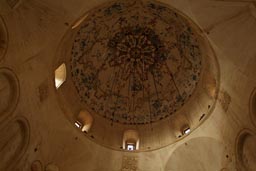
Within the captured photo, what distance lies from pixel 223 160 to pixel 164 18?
5.81 meters

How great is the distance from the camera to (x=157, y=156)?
12531mm

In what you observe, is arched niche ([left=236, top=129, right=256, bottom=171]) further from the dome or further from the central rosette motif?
the central rosette motif

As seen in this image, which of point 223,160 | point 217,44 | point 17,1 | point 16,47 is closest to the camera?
point 17,1

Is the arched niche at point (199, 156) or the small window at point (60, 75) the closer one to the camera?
the arched niche at point (199, 156)

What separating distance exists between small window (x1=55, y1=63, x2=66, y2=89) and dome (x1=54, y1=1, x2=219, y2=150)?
26 centimetres

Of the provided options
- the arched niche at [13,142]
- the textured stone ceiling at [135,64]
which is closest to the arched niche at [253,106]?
the textured stone ceiling at [135,64]

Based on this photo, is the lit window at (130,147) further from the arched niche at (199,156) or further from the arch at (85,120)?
the arch at (85,120)

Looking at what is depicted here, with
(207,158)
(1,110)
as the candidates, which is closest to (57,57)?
(1,110)

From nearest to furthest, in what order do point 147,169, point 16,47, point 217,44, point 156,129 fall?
point 16,47 < point 217,44 < point 147,169 < point 156,129

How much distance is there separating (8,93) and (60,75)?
2847mm

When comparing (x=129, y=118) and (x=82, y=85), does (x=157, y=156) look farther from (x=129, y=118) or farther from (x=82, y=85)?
(x=82, y=85)

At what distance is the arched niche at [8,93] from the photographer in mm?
9500

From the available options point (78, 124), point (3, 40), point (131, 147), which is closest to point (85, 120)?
point (78, 124)

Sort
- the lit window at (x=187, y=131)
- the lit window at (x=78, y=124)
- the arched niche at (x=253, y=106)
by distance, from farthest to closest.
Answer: the lit window at (x=78, y=124)
the lit window at (x=187, y=131)
the arched niche at (x=253, y=106)
